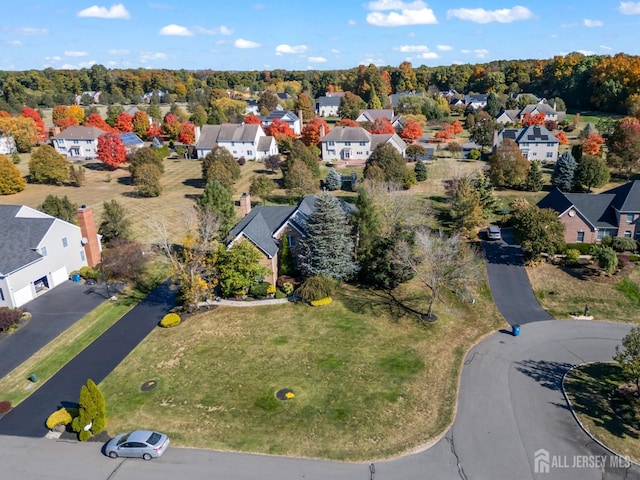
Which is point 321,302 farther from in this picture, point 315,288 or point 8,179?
point 8,179

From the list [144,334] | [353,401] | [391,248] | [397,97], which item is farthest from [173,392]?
[397,97]

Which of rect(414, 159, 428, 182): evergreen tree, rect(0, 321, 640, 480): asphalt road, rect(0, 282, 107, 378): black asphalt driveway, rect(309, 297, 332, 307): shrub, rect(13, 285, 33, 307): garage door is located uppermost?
rect(414, 159, 428, 182): evergreen tree

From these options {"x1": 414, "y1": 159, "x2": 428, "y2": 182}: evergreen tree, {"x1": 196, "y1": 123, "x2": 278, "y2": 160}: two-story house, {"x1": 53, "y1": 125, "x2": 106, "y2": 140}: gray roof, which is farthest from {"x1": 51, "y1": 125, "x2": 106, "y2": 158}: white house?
{"x1": 414, "y1": 159, "x2": 428, "y2": 182}: evergreen tree

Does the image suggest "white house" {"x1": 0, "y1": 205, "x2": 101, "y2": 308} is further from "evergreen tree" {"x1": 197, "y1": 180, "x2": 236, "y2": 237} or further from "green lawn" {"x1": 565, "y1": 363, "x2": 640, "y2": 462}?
"green lawn" {"x1": 565, "y1": 363, "x2": 640, "y2": 462}

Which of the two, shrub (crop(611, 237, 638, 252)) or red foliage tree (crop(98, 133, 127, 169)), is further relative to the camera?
red foliage tree (crop(98, 133, 127, 169))

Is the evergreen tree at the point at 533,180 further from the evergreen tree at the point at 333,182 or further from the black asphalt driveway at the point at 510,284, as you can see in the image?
the evergreen tree at the point at 333,182

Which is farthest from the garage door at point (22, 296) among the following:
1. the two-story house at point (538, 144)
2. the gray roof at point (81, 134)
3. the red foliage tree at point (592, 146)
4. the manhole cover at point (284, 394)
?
the red foliage tree at point (592, 146)

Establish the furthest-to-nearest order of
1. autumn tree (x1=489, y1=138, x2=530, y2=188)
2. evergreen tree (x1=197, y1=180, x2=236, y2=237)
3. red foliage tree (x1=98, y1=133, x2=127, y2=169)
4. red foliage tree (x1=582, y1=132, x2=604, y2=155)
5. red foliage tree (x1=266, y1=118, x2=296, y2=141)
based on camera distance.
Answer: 1. red foliage tree (x1=266, y1=118, x2=296, y2=141)
2. red foliage tree (x1=98, y1=133, x2=127, y2=169)
3. red foliage tree (x1=582, y1=132, x2=604, y2=155)
4. autumn tree (x1=489, y1=138, x2=530, y2=188)
5. evergreen tree (x1=197, y1=180, x2=236, y2=237)

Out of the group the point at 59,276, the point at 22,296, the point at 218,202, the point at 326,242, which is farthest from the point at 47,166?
the point at 326,242
